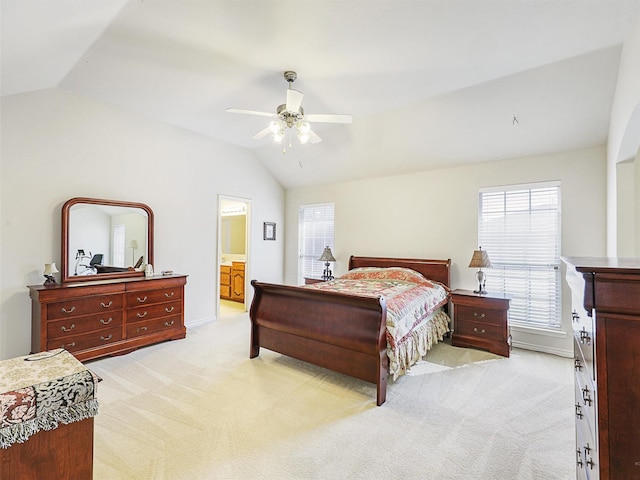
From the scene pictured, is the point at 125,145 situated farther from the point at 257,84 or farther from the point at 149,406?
the point at 149,406

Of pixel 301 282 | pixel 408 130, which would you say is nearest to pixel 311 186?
pixel 301 282

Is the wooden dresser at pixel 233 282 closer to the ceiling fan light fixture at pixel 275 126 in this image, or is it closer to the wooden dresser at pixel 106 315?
the wooden dresser at pixel 106 315

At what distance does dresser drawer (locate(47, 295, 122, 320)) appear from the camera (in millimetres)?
3129

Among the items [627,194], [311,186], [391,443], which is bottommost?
[391,443]

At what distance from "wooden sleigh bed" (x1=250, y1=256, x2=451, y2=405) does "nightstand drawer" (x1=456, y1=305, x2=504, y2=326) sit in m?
1.74

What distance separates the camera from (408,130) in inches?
162

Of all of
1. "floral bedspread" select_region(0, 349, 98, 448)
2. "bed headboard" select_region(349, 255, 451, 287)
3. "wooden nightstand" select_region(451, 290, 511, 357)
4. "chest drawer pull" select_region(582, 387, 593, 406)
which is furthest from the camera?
"bed headboard" select_region(349, 255, 451, 287)

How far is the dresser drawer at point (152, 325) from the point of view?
3.71 metres

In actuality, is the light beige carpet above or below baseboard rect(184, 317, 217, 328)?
below

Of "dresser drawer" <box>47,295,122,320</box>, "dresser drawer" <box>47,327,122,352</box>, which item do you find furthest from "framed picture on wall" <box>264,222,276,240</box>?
"dresser drawer" <box>47,327,122,352</box>

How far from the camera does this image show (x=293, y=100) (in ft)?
8.67

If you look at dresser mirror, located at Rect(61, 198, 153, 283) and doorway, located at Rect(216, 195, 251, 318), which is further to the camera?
doorway, located at Rect(216, 195, 251, 318)

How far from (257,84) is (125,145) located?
206cm

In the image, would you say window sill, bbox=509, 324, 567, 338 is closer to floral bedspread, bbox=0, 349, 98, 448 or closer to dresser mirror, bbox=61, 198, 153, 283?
floral bedspread, bbox=0, 349, 98, 448
